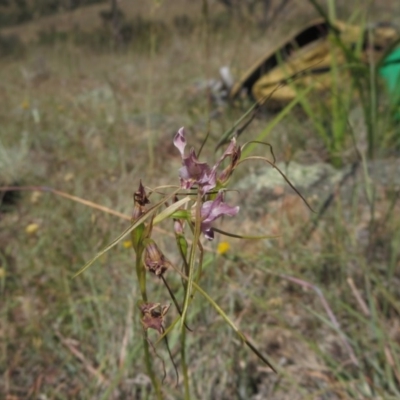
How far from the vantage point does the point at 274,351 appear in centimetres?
105

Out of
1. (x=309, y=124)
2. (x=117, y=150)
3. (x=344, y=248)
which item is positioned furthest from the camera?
(x=117, y=150)

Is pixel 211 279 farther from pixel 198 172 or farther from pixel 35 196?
pixel 35 196

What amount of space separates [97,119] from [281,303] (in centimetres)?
162

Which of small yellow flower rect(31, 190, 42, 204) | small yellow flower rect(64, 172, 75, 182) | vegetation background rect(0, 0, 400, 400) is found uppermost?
small yellow flower rect(64, 172, 75, 182)

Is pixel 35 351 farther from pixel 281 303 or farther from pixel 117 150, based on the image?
pixel 117 150

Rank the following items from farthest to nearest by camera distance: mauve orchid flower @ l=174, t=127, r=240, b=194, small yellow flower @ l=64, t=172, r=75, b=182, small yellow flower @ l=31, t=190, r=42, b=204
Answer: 1. small yellow flower @ l=64, t=172, r=75, b=182
2. small yellow flower @ l=31, t=190, r=42, b=204
3. mauve orchid flower @ l=174, t=127, r=240, b=194

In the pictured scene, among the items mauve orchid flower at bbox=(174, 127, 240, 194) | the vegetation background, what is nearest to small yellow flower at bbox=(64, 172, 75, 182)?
the vegetation background

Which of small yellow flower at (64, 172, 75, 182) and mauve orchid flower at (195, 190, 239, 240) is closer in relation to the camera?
mauve orchid flower at (195, 190, 239, 240)

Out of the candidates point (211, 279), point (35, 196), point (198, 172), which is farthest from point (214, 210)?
point (35, 196)

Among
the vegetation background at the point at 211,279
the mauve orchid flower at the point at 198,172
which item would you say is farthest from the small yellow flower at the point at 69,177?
the mauve orchid flower at the point at 198,172

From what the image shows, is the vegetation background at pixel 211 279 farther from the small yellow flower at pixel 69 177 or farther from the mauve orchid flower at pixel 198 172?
the mauve orchid flower at pixel 198 172

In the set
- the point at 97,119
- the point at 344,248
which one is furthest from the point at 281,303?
the point at 97,119

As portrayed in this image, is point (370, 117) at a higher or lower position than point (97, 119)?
lower

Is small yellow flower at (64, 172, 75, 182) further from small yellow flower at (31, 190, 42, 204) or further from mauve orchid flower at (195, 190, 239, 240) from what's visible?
mauve orchid flower at (195, 190, 239, 240)
